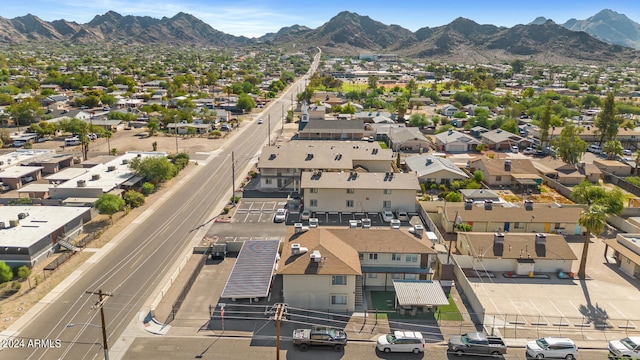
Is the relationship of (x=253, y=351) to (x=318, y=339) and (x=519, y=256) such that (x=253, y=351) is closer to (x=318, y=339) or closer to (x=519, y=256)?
(x=318, y=339)

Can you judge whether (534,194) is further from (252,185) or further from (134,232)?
(134,232)

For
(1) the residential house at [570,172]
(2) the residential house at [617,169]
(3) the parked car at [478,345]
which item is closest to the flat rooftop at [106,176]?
(3) the parked car at [478,345]

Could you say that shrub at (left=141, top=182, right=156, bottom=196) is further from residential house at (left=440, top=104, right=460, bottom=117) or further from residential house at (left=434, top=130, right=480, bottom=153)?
residential house at (left=440, top=104, right=460, bottom=117)

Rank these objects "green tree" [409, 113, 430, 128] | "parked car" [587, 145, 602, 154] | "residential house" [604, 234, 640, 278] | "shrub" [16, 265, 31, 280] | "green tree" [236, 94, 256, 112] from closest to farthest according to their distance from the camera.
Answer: "shrub" [16, 265, 31, 280]
"residential house" [604, 234, 640, 278]
"parked car" [587, 145, 602, 154]
"green tree" [409, 113, 430, 128]
"green tree" [236, 94, 256, 112]

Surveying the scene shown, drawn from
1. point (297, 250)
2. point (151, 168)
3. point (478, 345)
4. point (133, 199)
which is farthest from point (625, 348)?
point (151, 168)

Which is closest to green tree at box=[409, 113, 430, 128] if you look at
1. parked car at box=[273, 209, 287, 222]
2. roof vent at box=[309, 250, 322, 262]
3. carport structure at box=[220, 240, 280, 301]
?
parked car at box=[273, 209, 287, 222]

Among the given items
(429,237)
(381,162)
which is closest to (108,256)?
(429,237)
